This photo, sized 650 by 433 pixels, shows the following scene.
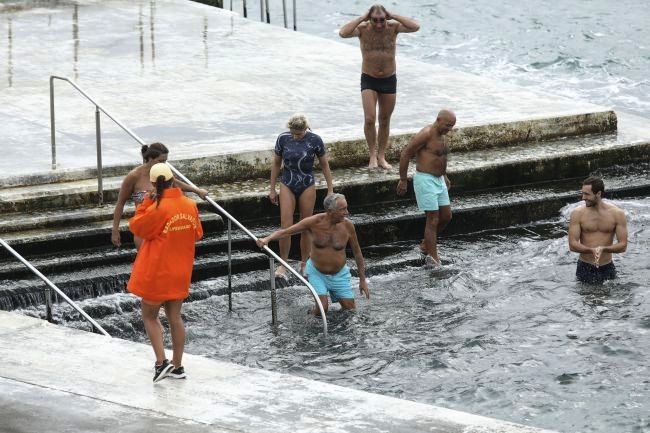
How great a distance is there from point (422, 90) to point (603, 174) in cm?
315

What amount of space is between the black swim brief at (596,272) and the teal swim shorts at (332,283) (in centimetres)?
230

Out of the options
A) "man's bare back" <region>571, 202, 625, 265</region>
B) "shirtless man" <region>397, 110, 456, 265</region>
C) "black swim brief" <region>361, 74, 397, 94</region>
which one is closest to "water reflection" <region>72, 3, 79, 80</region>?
"black swim brief" <region>361, 74, 397, 94</region>

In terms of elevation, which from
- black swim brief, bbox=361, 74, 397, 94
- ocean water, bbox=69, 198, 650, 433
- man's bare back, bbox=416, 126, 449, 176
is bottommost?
ocean water, bbox=69, 198, 650, 433

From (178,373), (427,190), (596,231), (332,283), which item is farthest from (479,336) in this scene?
(178,373)

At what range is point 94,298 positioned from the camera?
11.7 m

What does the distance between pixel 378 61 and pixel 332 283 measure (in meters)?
3.43

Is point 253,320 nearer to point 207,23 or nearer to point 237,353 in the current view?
point 237,353

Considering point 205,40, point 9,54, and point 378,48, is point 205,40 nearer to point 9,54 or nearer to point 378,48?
point 9,54

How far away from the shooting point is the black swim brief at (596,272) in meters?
12.0

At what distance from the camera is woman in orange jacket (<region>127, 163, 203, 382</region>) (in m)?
8.22

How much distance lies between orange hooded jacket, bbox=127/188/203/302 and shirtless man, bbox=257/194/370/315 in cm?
278

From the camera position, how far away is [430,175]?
1267cm

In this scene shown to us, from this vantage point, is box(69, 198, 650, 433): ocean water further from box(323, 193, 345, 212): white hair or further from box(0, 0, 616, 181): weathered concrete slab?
box(0, 0, 616, 181): weathered concrete slab

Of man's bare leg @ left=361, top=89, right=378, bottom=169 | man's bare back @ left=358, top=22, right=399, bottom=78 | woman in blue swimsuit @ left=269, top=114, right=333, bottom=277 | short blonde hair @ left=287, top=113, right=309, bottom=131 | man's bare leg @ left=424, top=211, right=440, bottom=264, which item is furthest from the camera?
man's bare back @ left=358, top=22, right=399, bottom=78
